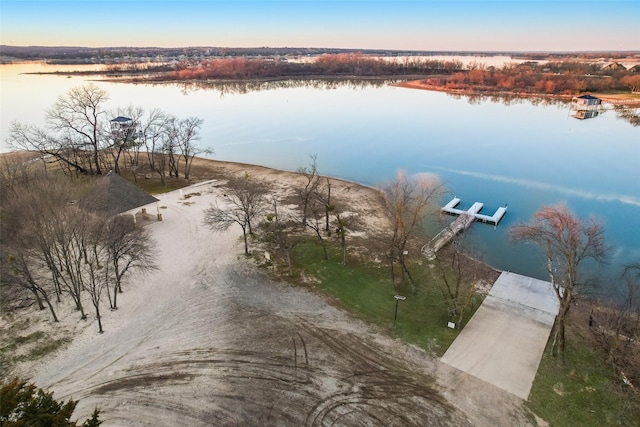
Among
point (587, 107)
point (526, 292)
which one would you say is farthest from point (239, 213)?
point (587, 107)

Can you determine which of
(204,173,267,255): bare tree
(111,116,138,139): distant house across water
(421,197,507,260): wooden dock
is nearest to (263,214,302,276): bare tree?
(204,173,267,255): bare tree

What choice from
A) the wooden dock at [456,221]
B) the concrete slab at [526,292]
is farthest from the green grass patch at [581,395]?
the wooden dock at [456,221]

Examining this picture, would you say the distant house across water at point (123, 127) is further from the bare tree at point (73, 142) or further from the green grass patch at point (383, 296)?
the green grass patch at point (383, 296)

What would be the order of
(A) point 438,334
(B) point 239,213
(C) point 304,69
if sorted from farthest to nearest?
(C) point 304,69
(B) point 239,213
(A) point 438,334

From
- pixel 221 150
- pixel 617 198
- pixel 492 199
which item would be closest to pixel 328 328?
pixel 492 199

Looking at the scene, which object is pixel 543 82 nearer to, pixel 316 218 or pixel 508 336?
pixel 316 218

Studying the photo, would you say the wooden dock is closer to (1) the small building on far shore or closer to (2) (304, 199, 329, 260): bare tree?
(2) (304, 199, 329, 260): bare tree

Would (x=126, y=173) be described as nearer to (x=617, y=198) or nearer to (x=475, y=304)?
(x=475, y=304)
